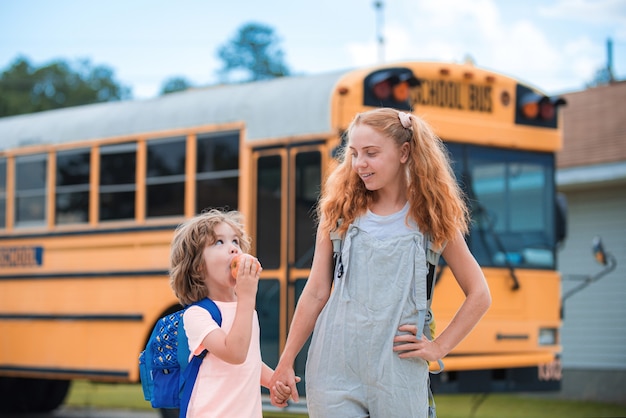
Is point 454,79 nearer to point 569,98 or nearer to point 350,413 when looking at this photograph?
point 350,413

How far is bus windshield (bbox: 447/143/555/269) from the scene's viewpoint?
7156 millimetres

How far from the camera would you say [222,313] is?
10.5 feet

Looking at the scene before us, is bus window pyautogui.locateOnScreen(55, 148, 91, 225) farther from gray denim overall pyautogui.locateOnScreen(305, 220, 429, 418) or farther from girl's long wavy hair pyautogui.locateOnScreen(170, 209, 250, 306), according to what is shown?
gray denim overall pyautogui.locateOnScreen(305, 220, 429, 418)

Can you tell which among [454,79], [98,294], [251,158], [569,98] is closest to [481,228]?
[454,79]

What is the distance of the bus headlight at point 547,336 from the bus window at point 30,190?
406cm

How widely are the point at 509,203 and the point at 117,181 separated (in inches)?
116

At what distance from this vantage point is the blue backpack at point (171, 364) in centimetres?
314

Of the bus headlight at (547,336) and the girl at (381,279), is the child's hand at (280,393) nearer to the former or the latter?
the girl at (381,279)

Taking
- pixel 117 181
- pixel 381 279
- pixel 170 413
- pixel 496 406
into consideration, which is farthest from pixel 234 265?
pixel 496 406

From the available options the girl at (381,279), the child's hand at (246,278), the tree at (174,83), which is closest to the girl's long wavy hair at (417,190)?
the girl at (381,279)

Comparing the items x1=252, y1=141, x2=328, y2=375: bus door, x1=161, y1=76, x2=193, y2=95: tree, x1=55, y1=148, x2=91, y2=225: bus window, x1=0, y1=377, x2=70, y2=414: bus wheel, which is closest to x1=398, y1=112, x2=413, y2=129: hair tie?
x1=252, y1=141, x2=328, y2=375: bus door

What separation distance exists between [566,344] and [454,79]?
5062 millimetres

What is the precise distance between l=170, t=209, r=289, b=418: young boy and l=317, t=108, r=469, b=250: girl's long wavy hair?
0.31m

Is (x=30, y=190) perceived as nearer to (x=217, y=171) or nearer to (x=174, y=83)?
(x=217, y=171)
